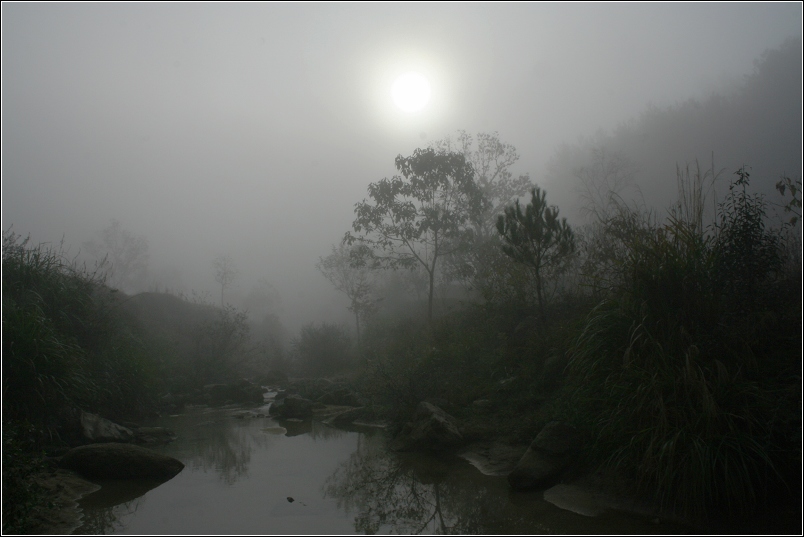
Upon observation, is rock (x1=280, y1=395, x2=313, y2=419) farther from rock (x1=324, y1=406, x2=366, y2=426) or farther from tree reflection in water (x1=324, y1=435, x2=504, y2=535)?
tree reflection in water (x1=324, y1=435, x2=504, y2=535)

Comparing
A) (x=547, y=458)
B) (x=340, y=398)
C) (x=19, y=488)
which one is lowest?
(x=340, y=398)

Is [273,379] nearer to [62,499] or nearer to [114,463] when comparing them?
[114,463]

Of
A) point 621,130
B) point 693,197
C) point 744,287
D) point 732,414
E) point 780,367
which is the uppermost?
point 621,130

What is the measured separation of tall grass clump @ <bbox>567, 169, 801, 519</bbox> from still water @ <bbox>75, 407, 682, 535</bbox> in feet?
2.79

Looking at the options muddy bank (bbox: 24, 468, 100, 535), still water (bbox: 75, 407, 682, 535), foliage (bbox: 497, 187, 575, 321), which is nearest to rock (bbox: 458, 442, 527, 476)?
still water (bbox: 75, 407, 682, 535)

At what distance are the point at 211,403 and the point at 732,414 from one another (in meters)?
21.5

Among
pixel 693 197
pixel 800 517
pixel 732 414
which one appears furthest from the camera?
pixel 693 197

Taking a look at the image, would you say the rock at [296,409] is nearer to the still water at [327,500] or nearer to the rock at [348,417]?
the rock at [348,417]

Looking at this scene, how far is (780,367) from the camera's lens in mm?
6418

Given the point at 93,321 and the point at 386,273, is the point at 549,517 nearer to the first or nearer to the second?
the point at 93,321

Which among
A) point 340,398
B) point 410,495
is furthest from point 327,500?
Answer: point 340,398

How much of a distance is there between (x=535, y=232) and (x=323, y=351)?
79.4 ft

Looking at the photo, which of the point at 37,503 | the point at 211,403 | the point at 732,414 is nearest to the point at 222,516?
the point at 37,503

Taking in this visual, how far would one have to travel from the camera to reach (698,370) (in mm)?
6328
